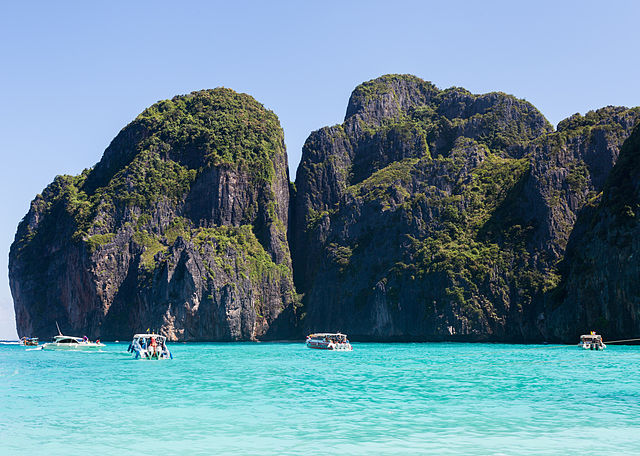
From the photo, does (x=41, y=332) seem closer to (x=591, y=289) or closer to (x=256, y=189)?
(x=256, y=189)

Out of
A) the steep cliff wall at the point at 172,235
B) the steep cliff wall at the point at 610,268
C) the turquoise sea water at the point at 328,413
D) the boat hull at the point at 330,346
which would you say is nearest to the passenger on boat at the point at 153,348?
the turquoise sea water at the point at 328,413

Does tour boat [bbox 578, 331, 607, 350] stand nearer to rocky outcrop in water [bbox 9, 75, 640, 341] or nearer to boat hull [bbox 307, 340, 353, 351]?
rocky outcrop in water [bbox 9, 75, 640, 341]

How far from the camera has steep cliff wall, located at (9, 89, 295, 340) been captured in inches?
5344

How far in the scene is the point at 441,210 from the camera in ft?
446

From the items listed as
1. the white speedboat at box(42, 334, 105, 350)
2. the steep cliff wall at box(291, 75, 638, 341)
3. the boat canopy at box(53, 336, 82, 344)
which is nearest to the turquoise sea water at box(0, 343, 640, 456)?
the white speedboat at box(42, 334, 105, 350)

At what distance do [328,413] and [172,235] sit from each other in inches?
5154

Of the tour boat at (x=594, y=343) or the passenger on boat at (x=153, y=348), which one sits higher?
the tour boat at (x=594, y=343)

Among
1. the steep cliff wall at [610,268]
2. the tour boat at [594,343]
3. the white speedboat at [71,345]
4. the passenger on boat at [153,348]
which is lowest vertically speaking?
the white speedboat at [71,345]

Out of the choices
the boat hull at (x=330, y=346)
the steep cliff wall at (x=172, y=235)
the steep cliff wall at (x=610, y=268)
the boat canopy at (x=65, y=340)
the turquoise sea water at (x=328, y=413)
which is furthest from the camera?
the steep cliff wall at (x=172, y=235)

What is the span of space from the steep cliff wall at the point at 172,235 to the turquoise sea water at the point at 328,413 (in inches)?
3565

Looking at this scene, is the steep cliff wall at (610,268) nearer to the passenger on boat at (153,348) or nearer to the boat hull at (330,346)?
the boat hull at (330,346)

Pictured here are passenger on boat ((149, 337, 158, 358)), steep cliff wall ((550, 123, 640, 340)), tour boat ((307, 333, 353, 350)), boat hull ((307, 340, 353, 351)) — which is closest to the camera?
passenger on boat ((149, 337, 158, 358))

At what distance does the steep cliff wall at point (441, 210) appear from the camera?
116m

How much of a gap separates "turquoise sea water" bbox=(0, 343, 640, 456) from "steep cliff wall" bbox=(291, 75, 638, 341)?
228 feet
